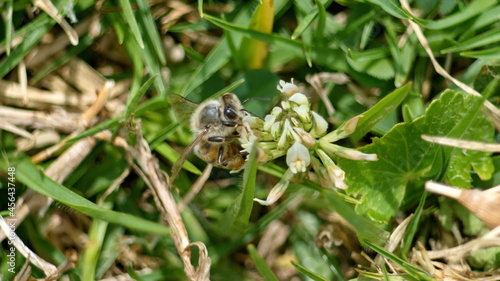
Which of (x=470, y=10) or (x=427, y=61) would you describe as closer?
(x=470, y=10)

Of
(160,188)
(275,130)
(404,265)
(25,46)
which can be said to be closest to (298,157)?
(275,130)

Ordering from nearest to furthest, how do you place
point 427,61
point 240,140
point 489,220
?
1. point 489,220
2. point 240,140
3. point 427,61

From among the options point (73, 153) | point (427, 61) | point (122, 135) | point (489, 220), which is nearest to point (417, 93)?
point (427, 61)

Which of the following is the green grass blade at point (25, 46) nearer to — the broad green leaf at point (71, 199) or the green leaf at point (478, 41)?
the broad green leaf at point (71, 199)

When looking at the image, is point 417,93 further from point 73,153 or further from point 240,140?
point 73,153

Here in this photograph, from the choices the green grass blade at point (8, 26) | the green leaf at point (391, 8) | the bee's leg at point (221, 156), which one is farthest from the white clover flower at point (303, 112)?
the green grass blade at point (8, 26)

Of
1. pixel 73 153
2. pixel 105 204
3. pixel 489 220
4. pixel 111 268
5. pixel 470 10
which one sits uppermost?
pixel 470 10

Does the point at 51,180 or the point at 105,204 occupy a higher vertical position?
the point at 51,180
